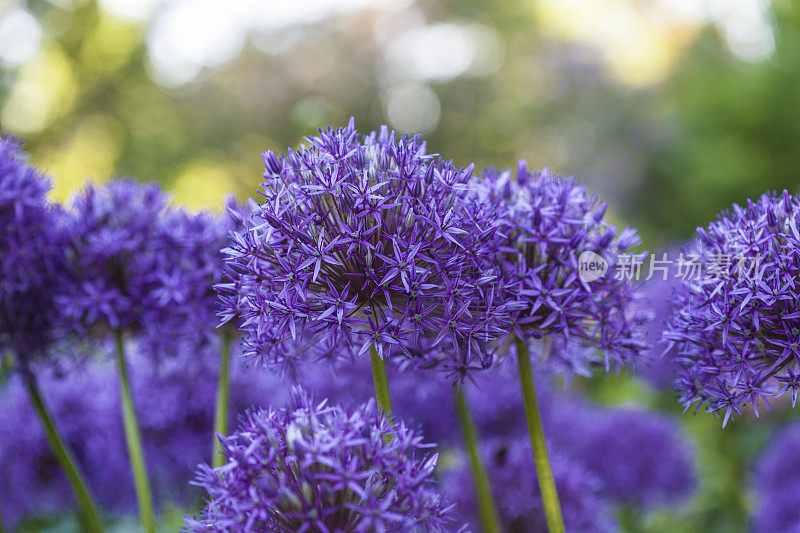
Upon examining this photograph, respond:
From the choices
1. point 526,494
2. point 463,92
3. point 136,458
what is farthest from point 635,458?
point 463,92

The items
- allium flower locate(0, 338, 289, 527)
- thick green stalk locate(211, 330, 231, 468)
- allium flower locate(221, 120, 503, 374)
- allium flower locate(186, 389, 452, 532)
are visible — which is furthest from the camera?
allium flower locate(0, 338, 289, 527)

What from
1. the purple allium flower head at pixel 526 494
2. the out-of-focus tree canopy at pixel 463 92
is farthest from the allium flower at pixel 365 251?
the out-of-focus tree canopy at pixel 463 92

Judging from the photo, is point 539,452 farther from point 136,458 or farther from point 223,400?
point 136,458

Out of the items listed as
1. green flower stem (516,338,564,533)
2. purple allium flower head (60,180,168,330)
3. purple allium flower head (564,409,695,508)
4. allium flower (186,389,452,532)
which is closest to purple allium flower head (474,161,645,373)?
green flower stem (516,338,564,533)

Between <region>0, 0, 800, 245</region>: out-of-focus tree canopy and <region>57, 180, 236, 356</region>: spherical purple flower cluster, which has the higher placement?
<region>0, 0, 800, 245</region>: out-of-focus tree canopy

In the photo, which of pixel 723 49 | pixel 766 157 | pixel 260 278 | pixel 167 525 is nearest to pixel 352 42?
pixel 723 49

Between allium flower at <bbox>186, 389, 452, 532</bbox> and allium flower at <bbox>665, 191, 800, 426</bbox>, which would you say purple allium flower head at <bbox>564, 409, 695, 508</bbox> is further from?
allium flower at <bbox>186, 389, 452, 532</bbox>
